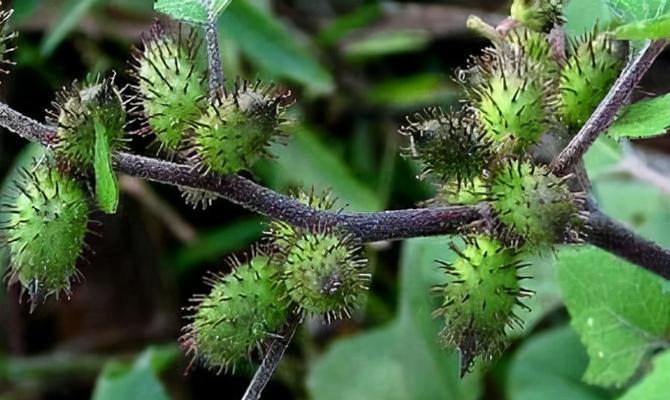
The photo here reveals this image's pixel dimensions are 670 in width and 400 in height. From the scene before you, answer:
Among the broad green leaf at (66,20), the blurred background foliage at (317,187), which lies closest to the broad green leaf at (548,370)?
the blurred background foliage at (317,187)

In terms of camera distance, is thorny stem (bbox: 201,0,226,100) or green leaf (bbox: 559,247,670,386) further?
green leaf (bbox: 559,247,670,386)

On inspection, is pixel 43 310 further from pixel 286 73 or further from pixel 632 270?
pixel 632 270

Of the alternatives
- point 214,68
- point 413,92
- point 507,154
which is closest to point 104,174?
point 214,68

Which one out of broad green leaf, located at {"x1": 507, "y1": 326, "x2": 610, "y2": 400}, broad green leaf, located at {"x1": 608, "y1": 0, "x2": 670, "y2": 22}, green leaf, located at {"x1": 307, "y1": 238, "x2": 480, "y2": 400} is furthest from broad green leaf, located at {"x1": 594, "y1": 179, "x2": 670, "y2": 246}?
broad green leaf, located at {"x1": 608, "y1": 0, "x2": 670, "y2": 22}

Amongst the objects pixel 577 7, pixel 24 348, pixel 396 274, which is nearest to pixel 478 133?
pixel 577 7

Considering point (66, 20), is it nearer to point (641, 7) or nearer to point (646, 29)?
point (641, 7)

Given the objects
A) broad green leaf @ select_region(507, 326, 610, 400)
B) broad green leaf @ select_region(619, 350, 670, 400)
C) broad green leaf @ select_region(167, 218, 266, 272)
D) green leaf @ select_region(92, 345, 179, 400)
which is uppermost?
broad green leaf @ select_region(619, 350, 670, 400)

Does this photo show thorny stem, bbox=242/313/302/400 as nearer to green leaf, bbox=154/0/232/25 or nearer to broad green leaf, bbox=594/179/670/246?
green leaf, bbox=154/0/232/25

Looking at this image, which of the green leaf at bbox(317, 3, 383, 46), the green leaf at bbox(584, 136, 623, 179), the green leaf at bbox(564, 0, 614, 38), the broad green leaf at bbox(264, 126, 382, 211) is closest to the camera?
the green leaf at bbox(564, 0, 614, 38)
